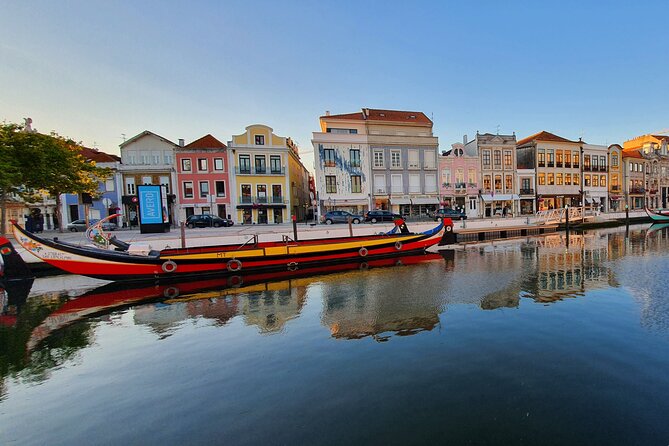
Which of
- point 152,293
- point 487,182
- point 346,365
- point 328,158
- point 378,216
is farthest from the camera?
point 487,182

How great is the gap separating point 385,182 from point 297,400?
1449 inches

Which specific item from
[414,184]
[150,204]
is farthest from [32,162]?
[414,184]

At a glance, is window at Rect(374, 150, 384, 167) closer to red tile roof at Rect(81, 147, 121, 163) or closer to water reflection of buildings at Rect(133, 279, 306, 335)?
water reflection of buildings at Rect(133, 279, 306, 335)

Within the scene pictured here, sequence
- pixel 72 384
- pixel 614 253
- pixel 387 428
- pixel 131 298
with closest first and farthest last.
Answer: pixel 387 428, pixel 72 384, pixel 131 298, pixel 614 253

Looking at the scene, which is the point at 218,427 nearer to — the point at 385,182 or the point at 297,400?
the point at 297,400

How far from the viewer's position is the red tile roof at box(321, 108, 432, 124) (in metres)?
40.9

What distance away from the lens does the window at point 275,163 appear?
130ft

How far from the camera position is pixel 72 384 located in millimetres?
5797

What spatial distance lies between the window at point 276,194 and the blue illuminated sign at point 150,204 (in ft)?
53.0

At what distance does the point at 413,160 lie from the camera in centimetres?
4112

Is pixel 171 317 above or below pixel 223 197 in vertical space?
below

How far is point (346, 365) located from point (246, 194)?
116 ft

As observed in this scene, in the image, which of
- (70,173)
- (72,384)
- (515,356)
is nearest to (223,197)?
(70,173)

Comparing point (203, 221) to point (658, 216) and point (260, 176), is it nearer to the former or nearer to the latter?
point (260, 176)
